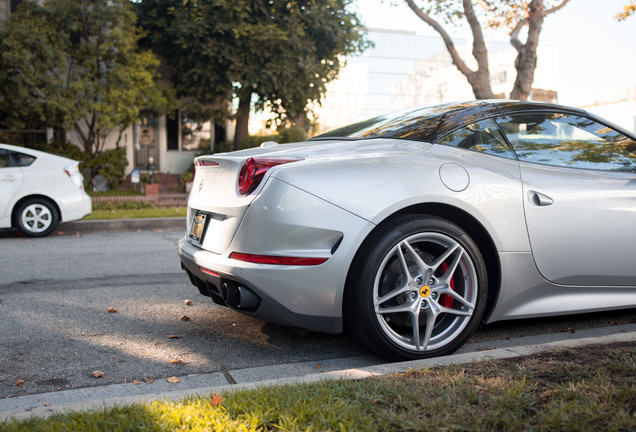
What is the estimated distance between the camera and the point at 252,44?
16094 mm

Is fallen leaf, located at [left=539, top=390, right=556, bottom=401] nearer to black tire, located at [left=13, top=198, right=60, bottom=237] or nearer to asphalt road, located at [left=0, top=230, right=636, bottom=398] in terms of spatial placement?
asphalt road, located at [left=0, top=230, right=636, bottom=398]

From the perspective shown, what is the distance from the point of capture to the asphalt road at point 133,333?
3.54 meters

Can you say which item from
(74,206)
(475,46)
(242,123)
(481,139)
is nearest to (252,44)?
(242,123)

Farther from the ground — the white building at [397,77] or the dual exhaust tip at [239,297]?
the white building at [397,77]

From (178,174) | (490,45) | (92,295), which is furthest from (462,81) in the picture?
(92,295)

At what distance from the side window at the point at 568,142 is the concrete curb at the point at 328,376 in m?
1.14

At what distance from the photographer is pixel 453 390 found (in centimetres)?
279

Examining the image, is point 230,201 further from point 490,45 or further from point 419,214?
point 490,45

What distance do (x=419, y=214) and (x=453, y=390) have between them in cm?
108

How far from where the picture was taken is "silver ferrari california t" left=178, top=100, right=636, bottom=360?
3.32m

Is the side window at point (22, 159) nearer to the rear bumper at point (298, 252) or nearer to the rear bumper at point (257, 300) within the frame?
the rear bumper at point (257, 300)

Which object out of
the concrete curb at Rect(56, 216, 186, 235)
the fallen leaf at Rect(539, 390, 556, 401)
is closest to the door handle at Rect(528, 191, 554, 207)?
the fallen leaf at Rect(539, 390, 556, 401)

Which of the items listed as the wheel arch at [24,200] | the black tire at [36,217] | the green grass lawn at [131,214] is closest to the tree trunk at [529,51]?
the green grass lawn at [131,214]

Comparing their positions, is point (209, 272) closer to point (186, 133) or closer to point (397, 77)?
point (186, 133)
